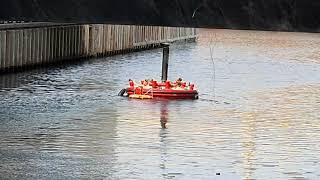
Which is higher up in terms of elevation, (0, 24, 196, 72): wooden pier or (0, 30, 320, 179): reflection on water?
(0, 24, 196, 72): wooden pier

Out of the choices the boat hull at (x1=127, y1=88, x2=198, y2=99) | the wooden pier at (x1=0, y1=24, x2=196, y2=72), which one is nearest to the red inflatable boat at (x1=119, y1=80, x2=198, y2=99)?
the boat hull at (x1=127, y1=88, x2=198, y2=99)

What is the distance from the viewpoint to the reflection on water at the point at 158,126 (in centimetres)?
2811

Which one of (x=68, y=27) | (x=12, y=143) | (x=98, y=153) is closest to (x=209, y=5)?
(x=98, y=153)

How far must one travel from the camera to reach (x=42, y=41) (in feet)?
208

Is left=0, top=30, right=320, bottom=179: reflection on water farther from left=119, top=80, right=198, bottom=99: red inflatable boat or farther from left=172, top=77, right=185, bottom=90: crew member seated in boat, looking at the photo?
left=172, top=77, right=185, bottom=90: crew member seated in boat

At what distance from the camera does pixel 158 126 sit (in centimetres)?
3775

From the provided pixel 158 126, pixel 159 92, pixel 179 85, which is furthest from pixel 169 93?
pixel 158 126

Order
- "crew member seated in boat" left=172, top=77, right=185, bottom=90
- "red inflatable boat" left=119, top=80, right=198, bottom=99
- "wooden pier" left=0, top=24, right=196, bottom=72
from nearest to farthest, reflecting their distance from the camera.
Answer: "red inflatable boat" left=119, top=80, right=198, bottom=99 < "crew member seated in boat" left=172, top=77, right=185, bottom=90 < "wooden pier" left=0, top=24, right=196, bottom=72

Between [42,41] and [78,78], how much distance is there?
20.3 feet

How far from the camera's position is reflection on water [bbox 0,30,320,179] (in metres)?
28.1

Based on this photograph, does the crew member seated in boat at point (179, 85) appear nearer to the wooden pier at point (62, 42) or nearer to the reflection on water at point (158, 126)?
the reflection on water at point (158, 126)

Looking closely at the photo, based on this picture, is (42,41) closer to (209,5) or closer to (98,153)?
(98,153)

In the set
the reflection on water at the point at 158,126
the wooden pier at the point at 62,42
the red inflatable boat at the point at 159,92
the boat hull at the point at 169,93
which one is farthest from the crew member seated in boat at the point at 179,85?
the wooden pier at the point at 62,42

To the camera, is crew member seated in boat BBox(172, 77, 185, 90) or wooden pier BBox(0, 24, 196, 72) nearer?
crew member seated in boat BBox(172, 77, 185, 90)
